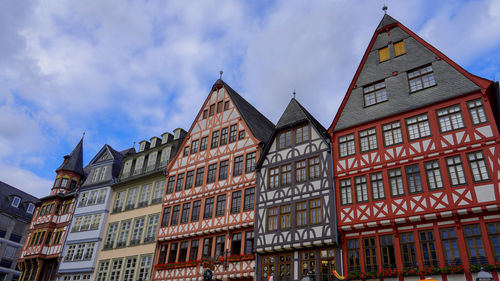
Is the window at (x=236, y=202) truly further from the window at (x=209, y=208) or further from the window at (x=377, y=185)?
the window at (x=377, y=185)

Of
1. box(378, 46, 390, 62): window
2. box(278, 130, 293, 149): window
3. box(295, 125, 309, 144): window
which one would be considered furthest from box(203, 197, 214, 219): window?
box(378, 46, 390, 62): window

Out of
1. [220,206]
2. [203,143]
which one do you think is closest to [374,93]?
[220,206]

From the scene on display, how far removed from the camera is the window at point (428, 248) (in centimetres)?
1720

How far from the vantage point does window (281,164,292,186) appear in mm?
23636

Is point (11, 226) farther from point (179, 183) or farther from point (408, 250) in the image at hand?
point (408, 250)

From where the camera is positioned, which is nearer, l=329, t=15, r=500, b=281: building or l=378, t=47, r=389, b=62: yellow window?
l=329, t=15, r=500, b=281: building

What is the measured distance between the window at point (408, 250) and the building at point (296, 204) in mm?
3115

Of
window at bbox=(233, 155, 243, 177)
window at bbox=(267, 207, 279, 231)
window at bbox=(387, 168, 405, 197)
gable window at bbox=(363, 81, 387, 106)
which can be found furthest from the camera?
window at bbox=(233, 155, 243, 177)

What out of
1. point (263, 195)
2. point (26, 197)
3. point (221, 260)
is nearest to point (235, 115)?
point (263, 195)

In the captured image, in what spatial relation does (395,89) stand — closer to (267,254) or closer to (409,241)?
(409,241)

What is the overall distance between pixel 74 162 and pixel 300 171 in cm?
2668

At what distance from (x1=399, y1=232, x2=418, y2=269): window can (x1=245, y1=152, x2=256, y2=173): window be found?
10489 millimetres

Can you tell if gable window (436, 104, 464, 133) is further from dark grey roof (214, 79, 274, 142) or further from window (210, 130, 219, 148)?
window (210, 130, 219, 148)

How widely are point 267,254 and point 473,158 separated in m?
11.4
